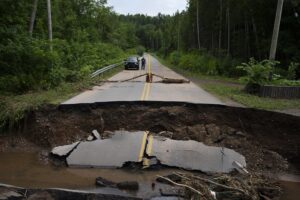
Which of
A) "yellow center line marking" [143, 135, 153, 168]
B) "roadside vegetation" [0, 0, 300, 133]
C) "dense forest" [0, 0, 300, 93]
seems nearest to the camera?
"yellow center line marking" [143, 135, 153, 168]

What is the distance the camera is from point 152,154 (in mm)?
11289

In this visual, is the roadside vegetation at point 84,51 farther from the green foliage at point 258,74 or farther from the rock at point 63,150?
the rock at point 63,150

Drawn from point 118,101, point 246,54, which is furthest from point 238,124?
point 246,54

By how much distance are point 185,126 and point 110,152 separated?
3.17 metres

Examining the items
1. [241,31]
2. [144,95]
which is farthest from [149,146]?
[241,31]

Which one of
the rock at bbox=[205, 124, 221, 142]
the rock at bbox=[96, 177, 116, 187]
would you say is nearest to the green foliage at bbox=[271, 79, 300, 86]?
the rock at bbox=[205, 124, 221, 142]

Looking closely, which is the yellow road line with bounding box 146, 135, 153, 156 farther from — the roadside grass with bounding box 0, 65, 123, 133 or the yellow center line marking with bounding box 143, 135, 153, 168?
the roadside grass with bounding box 0, 65, 123, 133

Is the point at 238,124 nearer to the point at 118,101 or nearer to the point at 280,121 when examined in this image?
the point at 280,121

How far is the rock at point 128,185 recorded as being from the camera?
9.06 metres

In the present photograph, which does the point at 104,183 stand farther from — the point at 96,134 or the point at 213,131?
the point at 213,131

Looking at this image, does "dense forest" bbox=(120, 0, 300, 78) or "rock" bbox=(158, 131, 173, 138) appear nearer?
"rock" bbox=(158, 131, 173, 138)

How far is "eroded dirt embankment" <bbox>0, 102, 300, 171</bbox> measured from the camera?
1237 centimetres

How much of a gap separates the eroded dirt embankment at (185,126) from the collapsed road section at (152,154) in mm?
618

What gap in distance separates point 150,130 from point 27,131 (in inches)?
158
